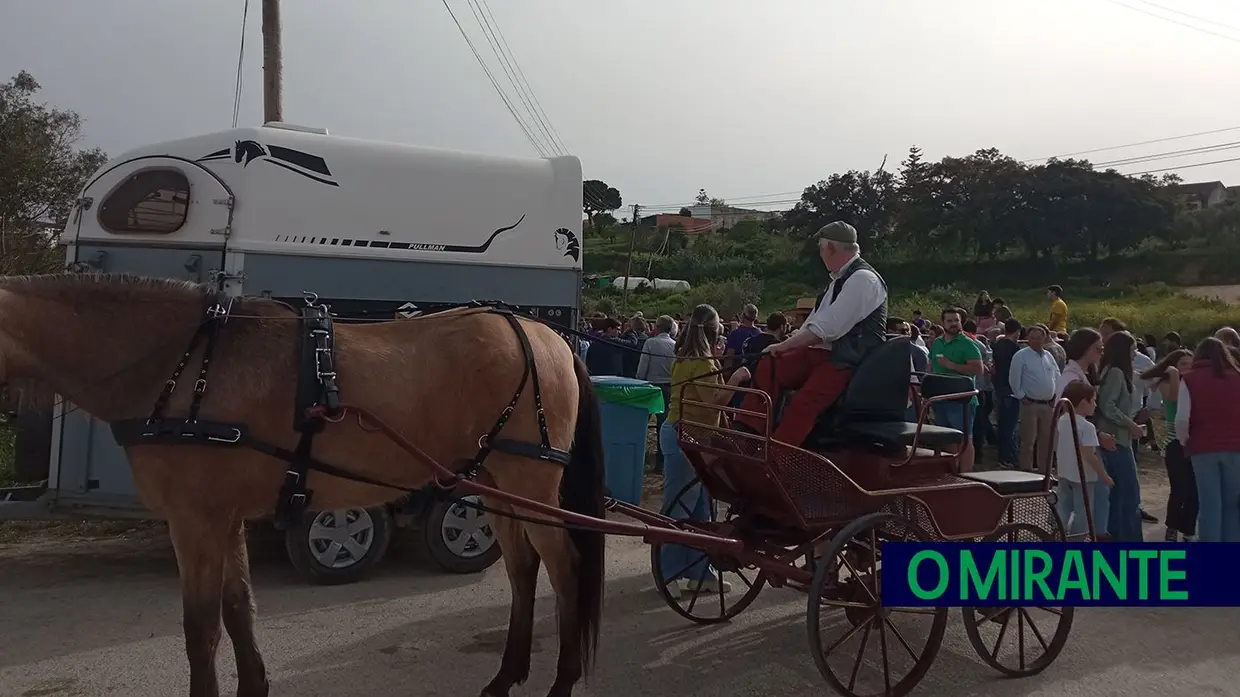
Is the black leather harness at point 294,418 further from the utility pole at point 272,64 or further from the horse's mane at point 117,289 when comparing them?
the utility pole at point 272,64

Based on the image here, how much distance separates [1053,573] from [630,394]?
3.01 meters

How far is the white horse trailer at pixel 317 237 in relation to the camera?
552 cm

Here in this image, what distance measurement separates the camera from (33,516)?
5.31 meters

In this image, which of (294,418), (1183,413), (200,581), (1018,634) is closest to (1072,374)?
(1183,413)

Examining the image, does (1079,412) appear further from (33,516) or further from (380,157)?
(33,516)

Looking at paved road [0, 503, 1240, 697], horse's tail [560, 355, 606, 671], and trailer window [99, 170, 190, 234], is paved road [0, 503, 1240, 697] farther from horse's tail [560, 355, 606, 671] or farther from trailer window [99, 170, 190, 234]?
trailer window [99, 170, 190, 234]

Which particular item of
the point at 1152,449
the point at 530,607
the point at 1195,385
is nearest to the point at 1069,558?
the point at 530,607

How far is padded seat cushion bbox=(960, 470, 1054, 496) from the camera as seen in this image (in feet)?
14.1

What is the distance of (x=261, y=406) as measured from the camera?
3.31 meters

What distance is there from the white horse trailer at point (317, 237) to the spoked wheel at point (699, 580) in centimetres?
144

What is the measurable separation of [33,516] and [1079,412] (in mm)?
7255

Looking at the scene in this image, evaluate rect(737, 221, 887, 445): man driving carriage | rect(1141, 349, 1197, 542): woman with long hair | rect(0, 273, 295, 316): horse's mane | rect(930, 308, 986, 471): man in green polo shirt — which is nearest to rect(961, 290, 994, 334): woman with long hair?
rect(930, 308, 986, 471): man in green polo shirt

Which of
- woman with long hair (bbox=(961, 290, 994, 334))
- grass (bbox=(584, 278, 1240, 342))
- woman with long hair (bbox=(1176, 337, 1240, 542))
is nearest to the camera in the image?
woman with long hair (bbox=(1176, 337, 1240, 542))

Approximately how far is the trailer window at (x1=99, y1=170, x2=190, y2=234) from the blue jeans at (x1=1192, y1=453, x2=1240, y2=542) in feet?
24.2
